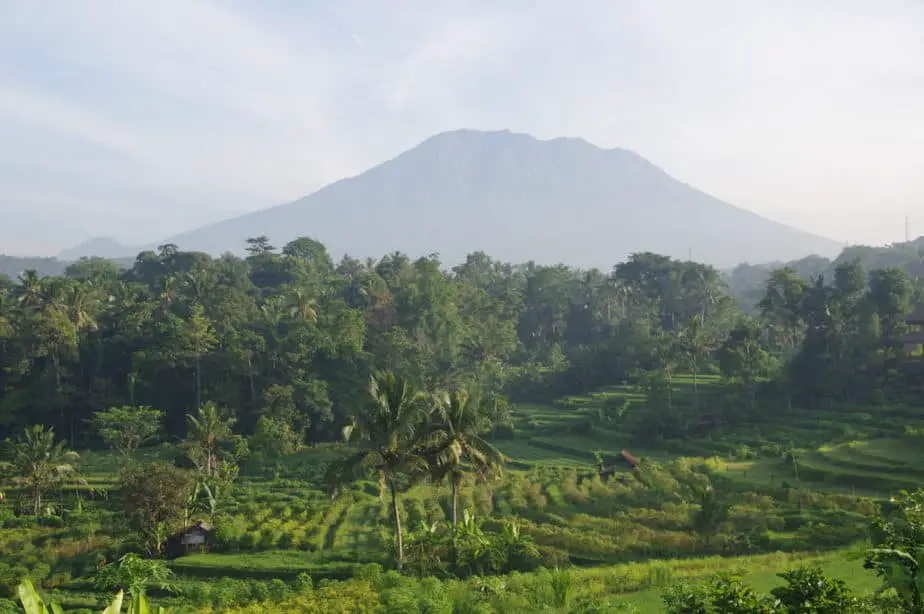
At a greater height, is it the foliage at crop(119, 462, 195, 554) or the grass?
the foliage at crop(119, 462, 195, 554)

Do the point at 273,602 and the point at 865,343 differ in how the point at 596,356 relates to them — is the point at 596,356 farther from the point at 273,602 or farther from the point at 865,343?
the point at 273,602

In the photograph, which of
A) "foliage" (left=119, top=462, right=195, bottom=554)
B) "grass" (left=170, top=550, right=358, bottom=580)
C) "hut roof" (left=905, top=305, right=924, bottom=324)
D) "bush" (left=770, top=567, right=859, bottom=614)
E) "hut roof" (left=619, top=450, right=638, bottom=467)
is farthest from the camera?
"hut roof" (left=905, top=305, right=924, bottom=324)

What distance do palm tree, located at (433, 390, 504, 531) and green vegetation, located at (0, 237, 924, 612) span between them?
0.23 ft

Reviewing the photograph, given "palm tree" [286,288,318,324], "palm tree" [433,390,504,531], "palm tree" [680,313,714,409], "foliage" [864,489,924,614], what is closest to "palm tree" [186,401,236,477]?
"palm tree" [286,288,318,324]

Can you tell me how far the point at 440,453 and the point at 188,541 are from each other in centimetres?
1025

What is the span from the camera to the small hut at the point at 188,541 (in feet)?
72.9

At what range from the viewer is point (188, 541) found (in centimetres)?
2231

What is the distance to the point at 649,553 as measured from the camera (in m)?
19.6

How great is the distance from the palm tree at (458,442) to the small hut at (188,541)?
9.43 meters

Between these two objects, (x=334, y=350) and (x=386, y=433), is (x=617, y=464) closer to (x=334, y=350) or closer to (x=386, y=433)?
(x=386, y=433)

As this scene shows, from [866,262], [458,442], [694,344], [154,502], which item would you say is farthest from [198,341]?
[866,262]

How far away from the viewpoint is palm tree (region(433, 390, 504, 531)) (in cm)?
1825

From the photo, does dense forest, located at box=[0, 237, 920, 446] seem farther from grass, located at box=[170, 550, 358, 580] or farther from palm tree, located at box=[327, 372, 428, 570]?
A: palm tree, located at box=[327, 372, 428, 570]

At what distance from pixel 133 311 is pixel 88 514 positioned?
21.0 meters
